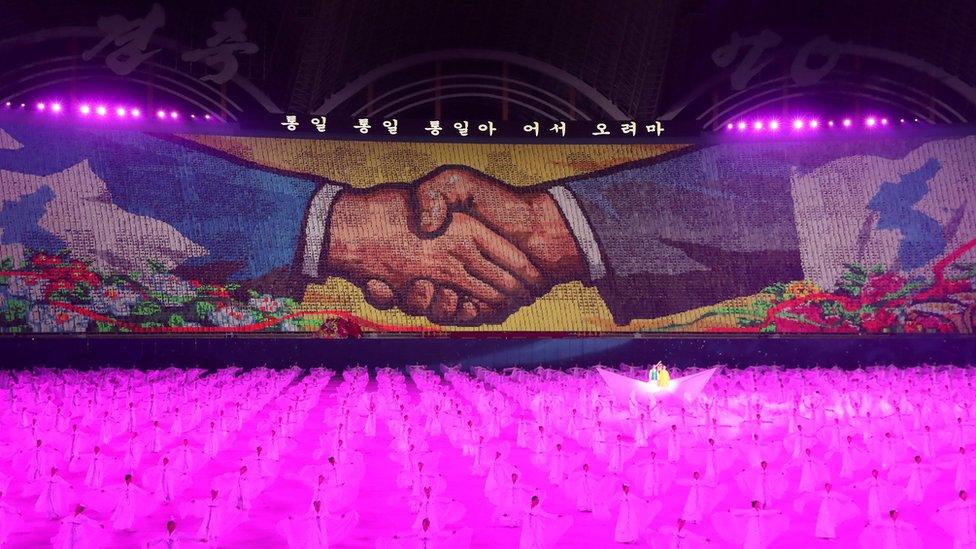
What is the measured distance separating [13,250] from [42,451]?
18.1m

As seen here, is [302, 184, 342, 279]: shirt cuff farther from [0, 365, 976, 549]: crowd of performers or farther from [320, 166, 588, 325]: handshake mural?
[0, 365, 976, 549]: crowd of performers

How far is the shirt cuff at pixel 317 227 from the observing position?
29953mm

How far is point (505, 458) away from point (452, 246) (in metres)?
18.1

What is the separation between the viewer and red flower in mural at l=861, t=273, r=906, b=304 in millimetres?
29883


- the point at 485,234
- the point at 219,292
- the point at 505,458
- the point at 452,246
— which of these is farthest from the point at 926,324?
the point at 219,292

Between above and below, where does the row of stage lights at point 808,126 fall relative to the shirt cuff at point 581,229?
above

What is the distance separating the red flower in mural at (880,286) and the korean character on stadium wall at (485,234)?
0.06 metres

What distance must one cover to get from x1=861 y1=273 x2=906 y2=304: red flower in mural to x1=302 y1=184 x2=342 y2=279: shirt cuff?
658 inches

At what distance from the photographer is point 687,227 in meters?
31.3

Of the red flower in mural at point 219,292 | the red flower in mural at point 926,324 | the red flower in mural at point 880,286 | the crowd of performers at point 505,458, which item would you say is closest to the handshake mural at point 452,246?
the red flower in mural at point 219,292

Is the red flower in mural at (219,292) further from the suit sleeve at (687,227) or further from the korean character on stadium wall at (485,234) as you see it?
the suit sleeve at (687,227)

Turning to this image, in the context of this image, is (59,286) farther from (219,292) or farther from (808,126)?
(808,126)

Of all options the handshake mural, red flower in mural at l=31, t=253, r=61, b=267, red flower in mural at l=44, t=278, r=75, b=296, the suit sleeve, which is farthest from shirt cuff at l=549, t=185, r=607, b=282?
red flower in mural at l=31, t=253, r=61, b=267

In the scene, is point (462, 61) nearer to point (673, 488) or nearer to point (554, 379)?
point (554, 379)
